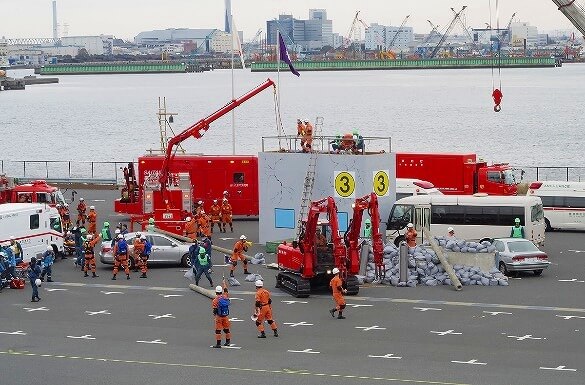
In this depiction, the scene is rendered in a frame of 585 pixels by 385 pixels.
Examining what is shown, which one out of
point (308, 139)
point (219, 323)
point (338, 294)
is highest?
point (308, 139)

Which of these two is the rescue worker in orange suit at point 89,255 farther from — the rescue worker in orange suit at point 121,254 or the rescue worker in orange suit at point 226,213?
the rescue worker in orange suit at point 226,213

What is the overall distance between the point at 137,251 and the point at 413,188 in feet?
48.9

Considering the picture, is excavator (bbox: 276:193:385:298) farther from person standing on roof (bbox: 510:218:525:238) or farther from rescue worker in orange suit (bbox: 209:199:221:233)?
rescue worker in orange suit (bbox: 209:199:221:233)

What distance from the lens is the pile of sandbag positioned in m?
34.4

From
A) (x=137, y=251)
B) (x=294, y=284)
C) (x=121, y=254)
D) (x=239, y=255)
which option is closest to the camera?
(x=294, y=284)

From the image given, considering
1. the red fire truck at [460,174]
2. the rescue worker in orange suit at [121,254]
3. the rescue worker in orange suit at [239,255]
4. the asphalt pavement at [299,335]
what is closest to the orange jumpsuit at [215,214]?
the red fire truck at [460,174]

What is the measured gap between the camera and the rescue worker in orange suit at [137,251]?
36.4 metres

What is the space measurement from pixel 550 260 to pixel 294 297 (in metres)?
10.4

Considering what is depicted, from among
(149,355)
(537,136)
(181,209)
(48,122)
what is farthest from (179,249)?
(48,122)

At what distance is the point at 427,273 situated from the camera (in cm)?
3481

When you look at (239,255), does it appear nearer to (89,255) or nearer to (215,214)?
(89,255)

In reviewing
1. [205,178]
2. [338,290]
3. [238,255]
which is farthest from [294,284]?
[205,178]

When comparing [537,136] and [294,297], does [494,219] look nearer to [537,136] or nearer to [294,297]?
[294,297]

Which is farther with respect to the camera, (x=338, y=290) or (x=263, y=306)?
(x=338, y=290)
